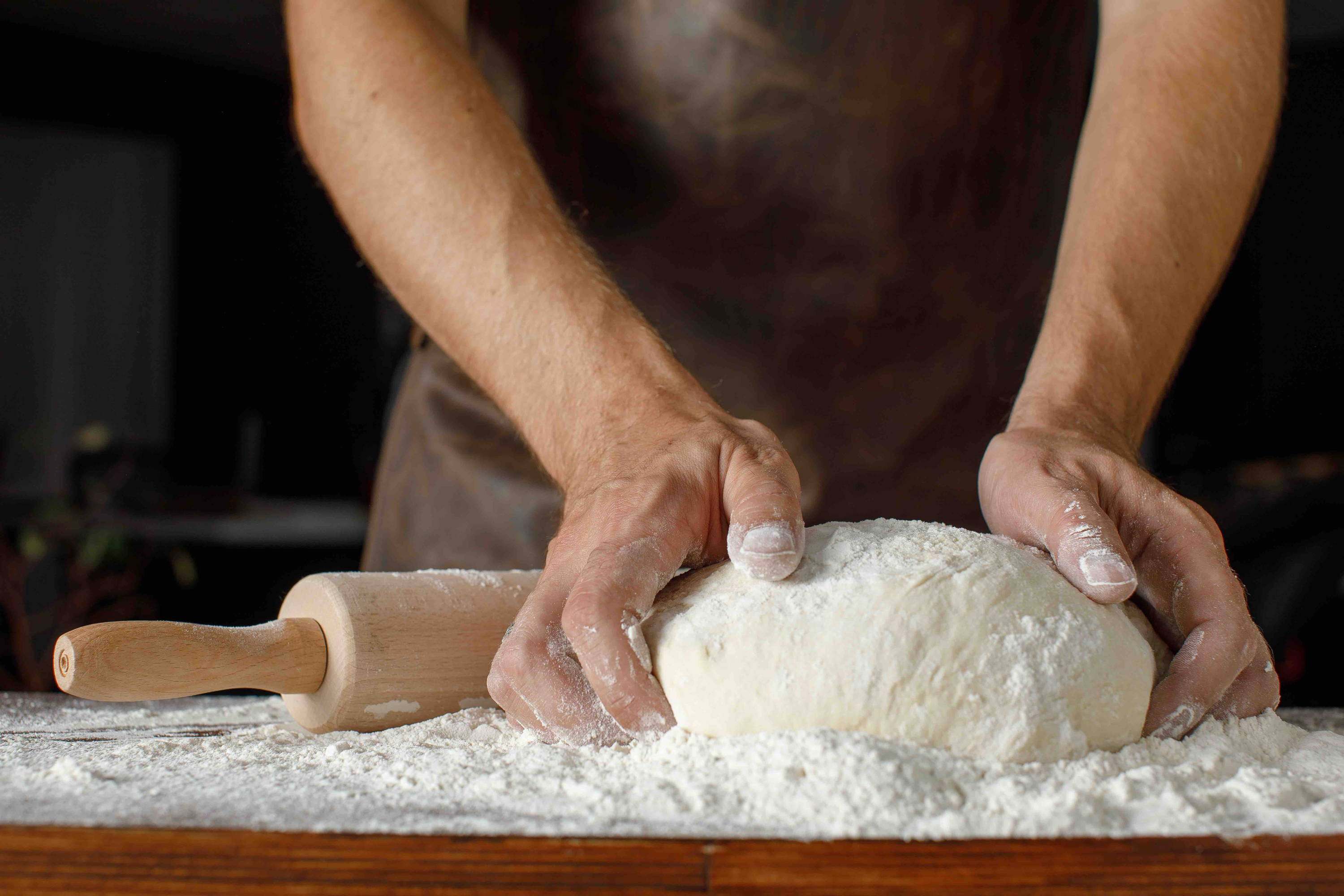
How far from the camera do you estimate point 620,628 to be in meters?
0.78

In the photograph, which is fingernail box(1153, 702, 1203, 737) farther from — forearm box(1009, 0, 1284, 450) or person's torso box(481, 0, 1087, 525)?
person's torso box(481, 0, 1087, 525)

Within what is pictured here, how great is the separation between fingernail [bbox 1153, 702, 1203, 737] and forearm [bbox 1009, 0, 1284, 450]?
303 millimetres

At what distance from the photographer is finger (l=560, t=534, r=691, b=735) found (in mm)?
773

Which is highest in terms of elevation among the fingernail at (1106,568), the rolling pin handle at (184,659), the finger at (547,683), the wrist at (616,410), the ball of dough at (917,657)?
the wrist at (616,410)

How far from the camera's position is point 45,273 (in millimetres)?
5102

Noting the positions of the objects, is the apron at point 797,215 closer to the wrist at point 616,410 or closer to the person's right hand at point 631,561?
the wrist at point 616,410

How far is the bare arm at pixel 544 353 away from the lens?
80cm

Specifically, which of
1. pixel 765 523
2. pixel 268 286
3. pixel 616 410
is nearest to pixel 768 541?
pixel 765 523

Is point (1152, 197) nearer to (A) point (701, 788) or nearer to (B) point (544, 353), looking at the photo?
(B) point (544, 353)

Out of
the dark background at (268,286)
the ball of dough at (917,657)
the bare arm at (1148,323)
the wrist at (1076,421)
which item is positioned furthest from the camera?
the dark background at (268,286)

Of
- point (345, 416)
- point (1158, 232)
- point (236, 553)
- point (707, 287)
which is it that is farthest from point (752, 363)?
point (345, 416)

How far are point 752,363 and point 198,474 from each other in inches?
177

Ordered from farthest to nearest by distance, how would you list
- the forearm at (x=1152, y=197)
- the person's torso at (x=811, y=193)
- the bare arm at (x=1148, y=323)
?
the person's torso at (x=811, y=193) → the forearm at (x=1152, y=197) → the bare arm at (x=1148, y=323)

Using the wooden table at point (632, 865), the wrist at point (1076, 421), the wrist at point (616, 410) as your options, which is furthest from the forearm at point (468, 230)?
the wooden table at point (632, 865)
